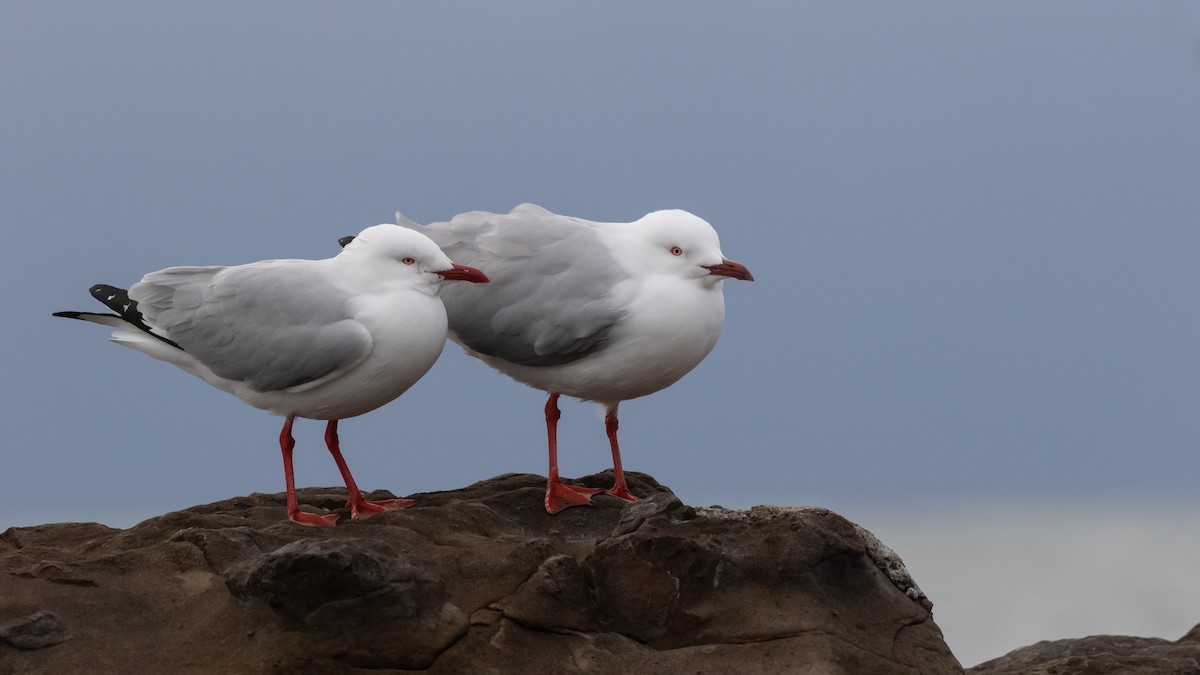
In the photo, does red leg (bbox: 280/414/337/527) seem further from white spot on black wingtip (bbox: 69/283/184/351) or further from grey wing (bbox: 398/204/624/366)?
grey wing (bbox: 398/204/624/366)

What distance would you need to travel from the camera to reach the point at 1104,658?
10812 mm

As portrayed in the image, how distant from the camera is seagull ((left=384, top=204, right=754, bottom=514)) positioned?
961 cm

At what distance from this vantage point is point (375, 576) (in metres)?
7.80

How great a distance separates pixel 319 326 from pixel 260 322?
0.45 m

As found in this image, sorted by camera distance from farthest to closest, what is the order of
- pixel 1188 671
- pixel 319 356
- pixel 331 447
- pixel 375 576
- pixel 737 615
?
pixel 1188 671
pixel 331 447
pixel 319 356
pixel 737 615
pixel 375 576

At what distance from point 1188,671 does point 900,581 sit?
292 centimetres

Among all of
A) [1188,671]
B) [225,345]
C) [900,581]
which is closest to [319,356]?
[225,345]

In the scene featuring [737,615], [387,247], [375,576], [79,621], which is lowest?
[79,621]

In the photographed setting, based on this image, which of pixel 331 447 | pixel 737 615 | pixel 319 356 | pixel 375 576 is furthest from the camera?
pixel 331 447

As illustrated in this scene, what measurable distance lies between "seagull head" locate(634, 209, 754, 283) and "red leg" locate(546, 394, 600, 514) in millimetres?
1290

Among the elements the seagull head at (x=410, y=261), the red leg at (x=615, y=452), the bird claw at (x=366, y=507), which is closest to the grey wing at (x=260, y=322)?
the seagull head at (x=410, y=261)

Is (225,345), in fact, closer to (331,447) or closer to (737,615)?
(331,447)

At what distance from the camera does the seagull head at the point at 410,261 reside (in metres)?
9.35

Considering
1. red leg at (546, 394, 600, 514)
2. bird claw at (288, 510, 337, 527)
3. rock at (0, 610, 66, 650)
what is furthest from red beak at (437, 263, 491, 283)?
rock at (0, 610, 66, 650)
